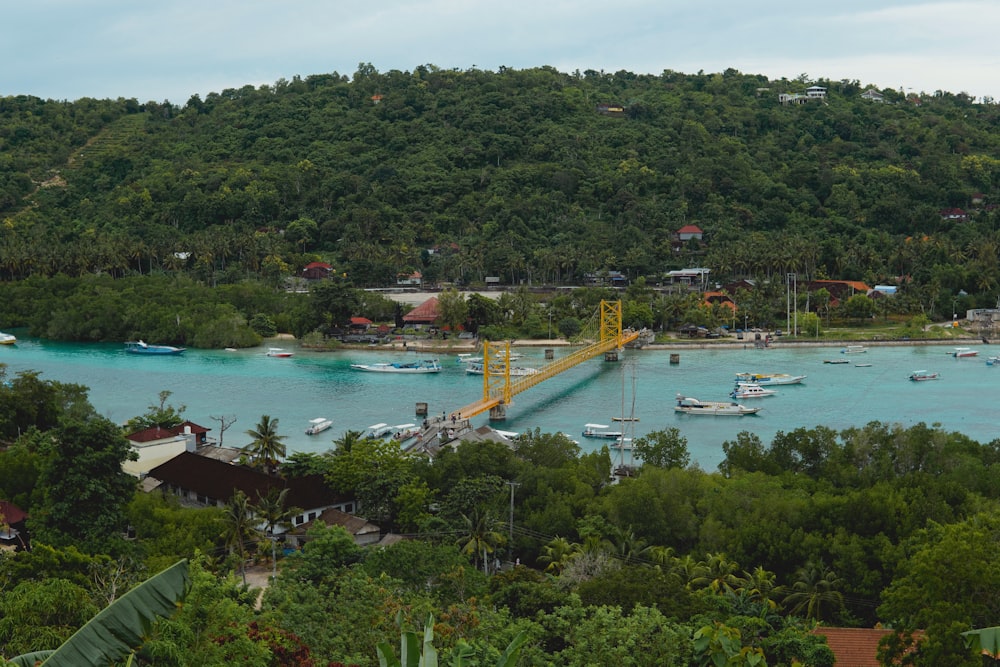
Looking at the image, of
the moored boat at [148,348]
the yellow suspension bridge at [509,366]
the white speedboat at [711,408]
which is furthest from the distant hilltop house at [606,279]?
the white speedboat at [711,408]

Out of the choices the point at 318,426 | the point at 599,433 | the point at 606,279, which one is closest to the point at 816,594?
the point at 599,433

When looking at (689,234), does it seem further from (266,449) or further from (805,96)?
(266,449)

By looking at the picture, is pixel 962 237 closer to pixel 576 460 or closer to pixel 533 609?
pixel 576 460

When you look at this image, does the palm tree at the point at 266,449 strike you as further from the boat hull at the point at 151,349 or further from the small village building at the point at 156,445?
the boat hull at the point at 151,349

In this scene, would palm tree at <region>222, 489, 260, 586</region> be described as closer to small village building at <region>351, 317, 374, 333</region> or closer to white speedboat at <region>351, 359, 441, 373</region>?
white speedboat at <region>351, 359, 441, 373</region>

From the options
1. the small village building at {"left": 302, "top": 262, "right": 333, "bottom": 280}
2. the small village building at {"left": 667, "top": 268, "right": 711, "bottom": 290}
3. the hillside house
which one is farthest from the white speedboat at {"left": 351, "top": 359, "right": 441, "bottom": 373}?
the small village building at {"left": 667, "top": 268, "right": 711, "bottom": 290}

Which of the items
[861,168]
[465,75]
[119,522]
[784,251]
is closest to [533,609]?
[119,522]
